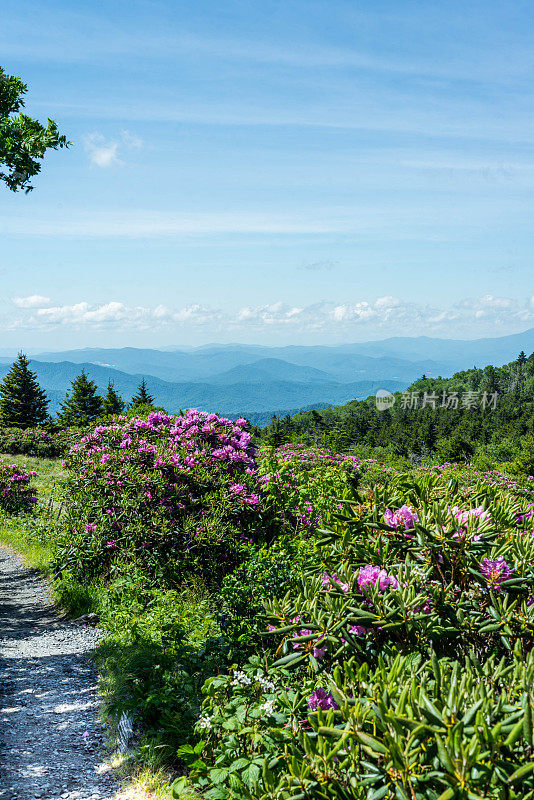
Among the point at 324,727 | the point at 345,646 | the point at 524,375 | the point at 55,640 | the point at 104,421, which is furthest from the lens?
the point at 524,375

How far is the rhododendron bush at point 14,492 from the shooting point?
14.0 m

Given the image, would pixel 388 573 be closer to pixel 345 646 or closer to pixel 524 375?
pixel 345 646

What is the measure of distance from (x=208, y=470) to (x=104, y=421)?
258 cm

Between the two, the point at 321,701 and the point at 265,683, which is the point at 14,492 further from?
the point at 321,701

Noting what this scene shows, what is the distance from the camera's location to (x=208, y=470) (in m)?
7.52

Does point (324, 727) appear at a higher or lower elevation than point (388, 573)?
lower

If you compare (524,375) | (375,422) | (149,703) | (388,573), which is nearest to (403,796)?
(388,573)

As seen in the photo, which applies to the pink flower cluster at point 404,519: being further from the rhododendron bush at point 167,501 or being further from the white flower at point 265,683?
the rhododendron bush at point 167,501

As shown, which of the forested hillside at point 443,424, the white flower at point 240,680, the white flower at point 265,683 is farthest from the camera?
the forested hillside at point 443,424

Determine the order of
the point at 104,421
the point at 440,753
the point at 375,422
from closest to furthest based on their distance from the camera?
1. the point at 440,753
2. the point at 104,421
3. the point at 375,422

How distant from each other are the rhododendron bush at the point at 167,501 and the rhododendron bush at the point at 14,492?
22.4 ft

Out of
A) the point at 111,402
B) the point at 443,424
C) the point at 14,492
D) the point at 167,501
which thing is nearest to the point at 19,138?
the point at 167,501

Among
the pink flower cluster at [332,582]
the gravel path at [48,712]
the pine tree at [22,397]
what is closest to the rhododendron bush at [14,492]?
the gravel path at [48,712]

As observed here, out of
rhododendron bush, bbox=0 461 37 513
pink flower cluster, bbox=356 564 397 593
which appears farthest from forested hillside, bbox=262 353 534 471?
pink flower cluster, bbox=356 564 397 593
